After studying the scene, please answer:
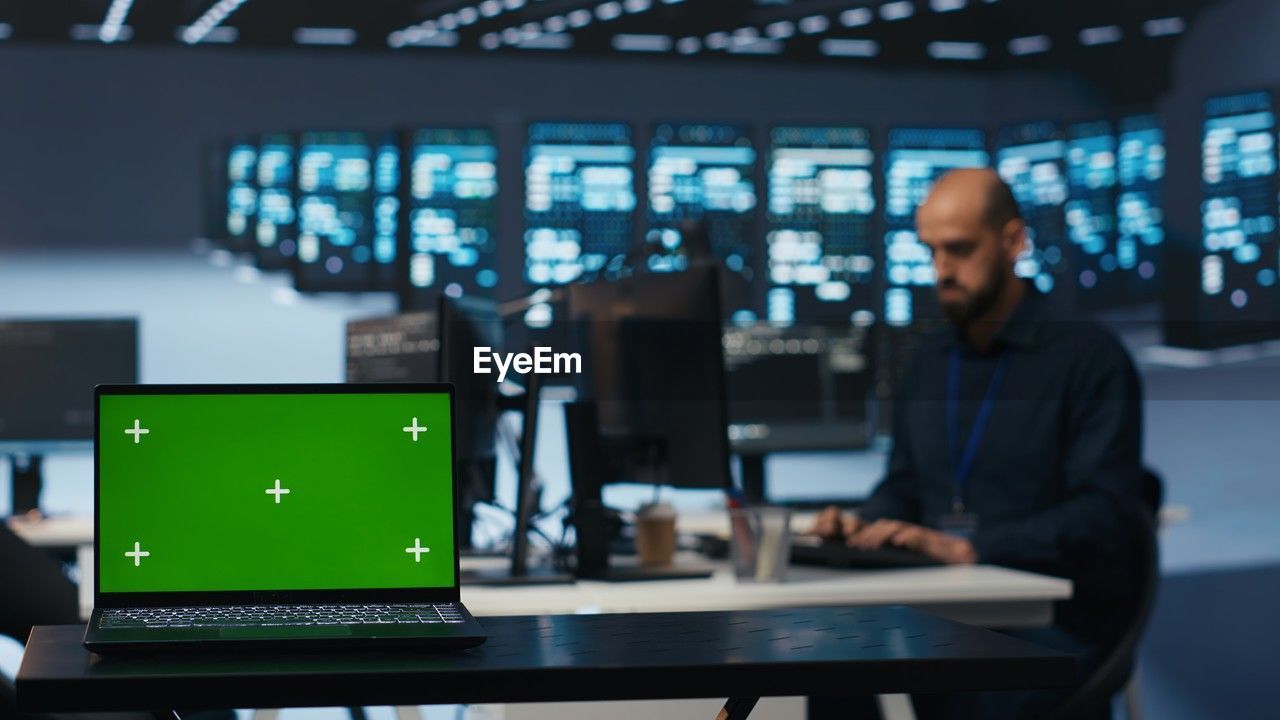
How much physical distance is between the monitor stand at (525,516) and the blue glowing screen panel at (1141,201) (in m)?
2.56

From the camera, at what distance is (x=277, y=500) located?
1196 mm

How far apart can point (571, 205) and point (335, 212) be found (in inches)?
29.9

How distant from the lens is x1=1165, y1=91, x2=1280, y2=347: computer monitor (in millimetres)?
3668

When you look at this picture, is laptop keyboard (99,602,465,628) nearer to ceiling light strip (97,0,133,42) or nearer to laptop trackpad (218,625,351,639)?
laptop trackpad (218,625,351,639)

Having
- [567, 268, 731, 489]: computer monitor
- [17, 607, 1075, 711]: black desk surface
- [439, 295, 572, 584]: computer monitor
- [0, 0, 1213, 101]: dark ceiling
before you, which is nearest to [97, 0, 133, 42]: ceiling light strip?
[0, 0, 1213, 101]: dark ceiling

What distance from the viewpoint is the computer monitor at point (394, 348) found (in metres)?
2.47

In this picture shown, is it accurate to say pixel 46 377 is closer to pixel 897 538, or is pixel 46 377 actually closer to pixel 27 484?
pixel 27 484

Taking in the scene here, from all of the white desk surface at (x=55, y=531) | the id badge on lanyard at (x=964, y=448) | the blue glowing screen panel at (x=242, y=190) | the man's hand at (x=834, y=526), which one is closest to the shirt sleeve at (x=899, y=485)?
the id badge on lanyard at (x=964, y=448)

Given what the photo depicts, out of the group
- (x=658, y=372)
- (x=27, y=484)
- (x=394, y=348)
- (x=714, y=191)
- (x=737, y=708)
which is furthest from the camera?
(x=714, y=191)

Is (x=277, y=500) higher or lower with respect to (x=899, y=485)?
higher

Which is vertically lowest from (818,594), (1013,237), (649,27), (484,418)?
(818,594)

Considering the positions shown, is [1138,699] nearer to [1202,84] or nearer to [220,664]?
[1202,84]

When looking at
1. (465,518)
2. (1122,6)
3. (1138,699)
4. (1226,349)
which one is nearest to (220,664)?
(465,518)

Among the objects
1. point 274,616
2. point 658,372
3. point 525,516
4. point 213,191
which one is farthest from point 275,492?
point 213,191
